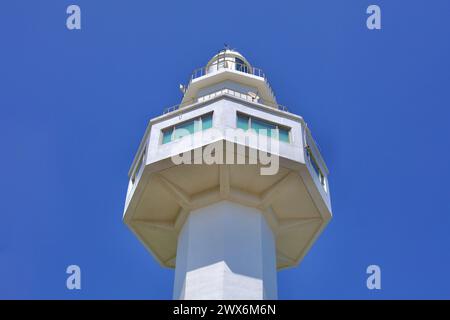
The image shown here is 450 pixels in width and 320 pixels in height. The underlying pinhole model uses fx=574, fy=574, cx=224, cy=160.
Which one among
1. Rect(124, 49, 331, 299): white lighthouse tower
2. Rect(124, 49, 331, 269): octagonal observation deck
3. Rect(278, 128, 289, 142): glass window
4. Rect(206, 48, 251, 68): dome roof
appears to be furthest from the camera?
Rect(206, 48, 251, 68): dome roof

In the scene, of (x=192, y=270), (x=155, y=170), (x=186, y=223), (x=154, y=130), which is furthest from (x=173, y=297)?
(x=154, y=130)

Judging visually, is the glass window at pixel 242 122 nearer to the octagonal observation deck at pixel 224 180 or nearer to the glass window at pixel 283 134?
the octagonal observation deck at pixel 224 180

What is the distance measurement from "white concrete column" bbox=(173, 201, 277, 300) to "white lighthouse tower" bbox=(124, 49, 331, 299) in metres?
0.04

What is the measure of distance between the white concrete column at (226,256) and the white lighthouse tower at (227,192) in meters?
0.04

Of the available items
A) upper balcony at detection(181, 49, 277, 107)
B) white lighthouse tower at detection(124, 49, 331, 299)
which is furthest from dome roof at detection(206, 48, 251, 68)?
white lighthouse tower at detection(124, 49, 331, 299)

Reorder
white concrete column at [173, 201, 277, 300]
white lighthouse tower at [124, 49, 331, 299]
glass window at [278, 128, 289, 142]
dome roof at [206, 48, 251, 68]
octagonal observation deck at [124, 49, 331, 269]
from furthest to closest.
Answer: dome roof at [206, 48, 251, 68] < glass window at [278, 128, 289, 142] < octagonal observation deck at [124, 49, 331, 269] < white lighthouse tower at [124, 49, 331, 299] < white concrete column at [173, 201, 277, 300]

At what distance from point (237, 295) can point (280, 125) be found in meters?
7.66

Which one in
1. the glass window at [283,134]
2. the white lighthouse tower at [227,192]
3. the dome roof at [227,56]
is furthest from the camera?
the dome roof at [227,56]

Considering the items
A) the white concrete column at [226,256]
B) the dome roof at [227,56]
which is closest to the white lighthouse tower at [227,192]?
the white concrete column at [226,256]

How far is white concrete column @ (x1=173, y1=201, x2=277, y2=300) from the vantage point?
22156 mm

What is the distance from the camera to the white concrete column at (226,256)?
72.7 feet

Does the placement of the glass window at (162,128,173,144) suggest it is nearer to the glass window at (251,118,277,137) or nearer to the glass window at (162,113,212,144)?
the glass window at (162,113,212,144)

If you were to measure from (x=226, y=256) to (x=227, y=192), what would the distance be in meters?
3.05

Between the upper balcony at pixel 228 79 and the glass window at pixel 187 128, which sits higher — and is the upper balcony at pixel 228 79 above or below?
above
